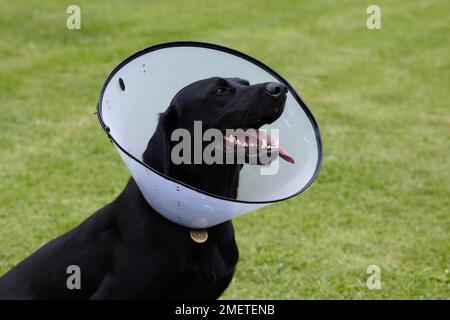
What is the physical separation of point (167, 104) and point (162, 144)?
321 mm

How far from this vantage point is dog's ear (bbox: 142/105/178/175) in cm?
280

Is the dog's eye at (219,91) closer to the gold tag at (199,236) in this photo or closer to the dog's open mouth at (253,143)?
the dog's open mouth at (253,143)

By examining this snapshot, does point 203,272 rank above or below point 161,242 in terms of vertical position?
below

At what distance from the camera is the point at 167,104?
121 inches

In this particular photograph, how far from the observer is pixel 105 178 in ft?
18.1

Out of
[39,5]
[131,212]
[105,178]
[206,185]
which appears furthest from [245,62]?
[39,5]

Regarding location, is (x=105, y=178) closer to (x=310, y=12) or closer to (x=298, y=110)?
(x=298, y=110)

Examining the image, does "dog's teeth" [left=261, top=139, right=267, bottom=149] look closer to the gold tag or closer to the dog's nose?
the dog's nose

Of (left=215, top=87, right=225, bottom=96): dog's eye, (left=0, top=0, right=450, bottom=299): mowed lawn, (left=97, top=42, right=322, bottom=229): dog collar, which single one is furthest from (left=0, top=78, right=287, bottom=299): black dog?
(left=0, top=0, right=450, bottom=299): mowed lawn

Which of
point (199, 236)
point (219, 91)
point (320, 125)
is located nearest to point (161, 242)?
point (199, 236)

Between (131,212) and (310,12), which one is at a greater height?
(310,12)

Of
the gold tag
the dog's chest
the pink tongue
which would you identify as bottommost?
the dog's chest

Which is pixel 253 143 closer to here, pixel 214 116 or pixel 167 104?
pixel 214 116
